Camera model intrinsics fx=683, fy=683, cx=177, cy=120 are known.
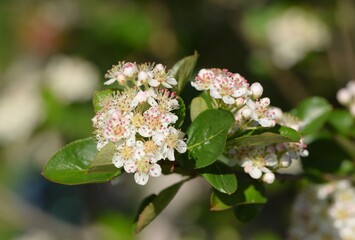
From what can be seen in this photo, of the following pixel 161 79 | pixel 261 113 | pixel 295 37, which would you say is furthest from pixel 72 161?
pixel 295 37

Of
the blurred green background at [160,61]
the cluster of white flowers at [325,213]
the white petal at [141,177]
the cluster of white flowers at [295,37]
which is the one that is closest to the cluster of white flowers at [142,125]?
the white petal at [141,177]

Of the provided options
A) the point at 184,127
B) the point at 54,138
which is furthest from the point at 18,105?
the point at 184,127

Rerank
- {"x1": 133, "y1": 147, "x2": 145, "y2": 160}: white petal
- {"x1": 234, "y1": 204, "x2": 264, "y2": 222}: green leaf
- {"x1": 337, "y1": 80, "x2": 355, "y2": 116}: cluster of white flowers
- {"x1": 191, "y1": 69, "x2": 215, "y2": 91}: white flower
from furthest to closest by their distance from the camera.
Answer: {"x1": 337, "y1": 80, "x2": 355, "y2": 116}: cluster of white flowers → {"x1": 234, "y1": 204, "x2": 264, "y2": 222}: green leaf → {"x1": 191, "y1": 69, "x2": 215, "y2": 91}: white flower → {"x1": 133, "y1": 147, "x2": 145, "y2": 160}: white petal

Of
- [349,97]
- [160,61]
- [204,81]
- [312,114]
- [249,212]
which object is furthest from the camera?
[160,61]

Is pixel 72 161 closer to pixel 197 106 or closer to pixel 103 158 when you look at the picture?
pixel 103 158

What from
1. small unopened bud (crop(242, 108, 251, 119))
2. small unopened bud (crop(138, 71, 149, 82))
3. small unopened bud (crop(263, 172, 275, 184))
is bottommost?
small unopened bud (crop(263, 172, 275, 184))

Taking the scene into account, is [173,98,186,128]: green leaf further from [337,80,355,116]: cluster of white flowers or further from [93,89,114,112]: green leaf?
[337,80,355,116]: cluster of white flowers

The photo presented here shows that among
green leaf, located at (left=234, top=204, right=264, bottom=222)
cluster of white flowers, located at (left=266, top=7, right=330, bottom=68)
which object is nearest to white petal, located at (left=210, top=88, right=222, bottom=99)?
green leaf, located at (left=234, top=204, right=264, bottom=222)

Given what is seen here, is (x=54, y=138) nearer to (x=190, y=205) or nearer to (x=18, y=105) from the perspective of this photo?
(x=18, y=105)
